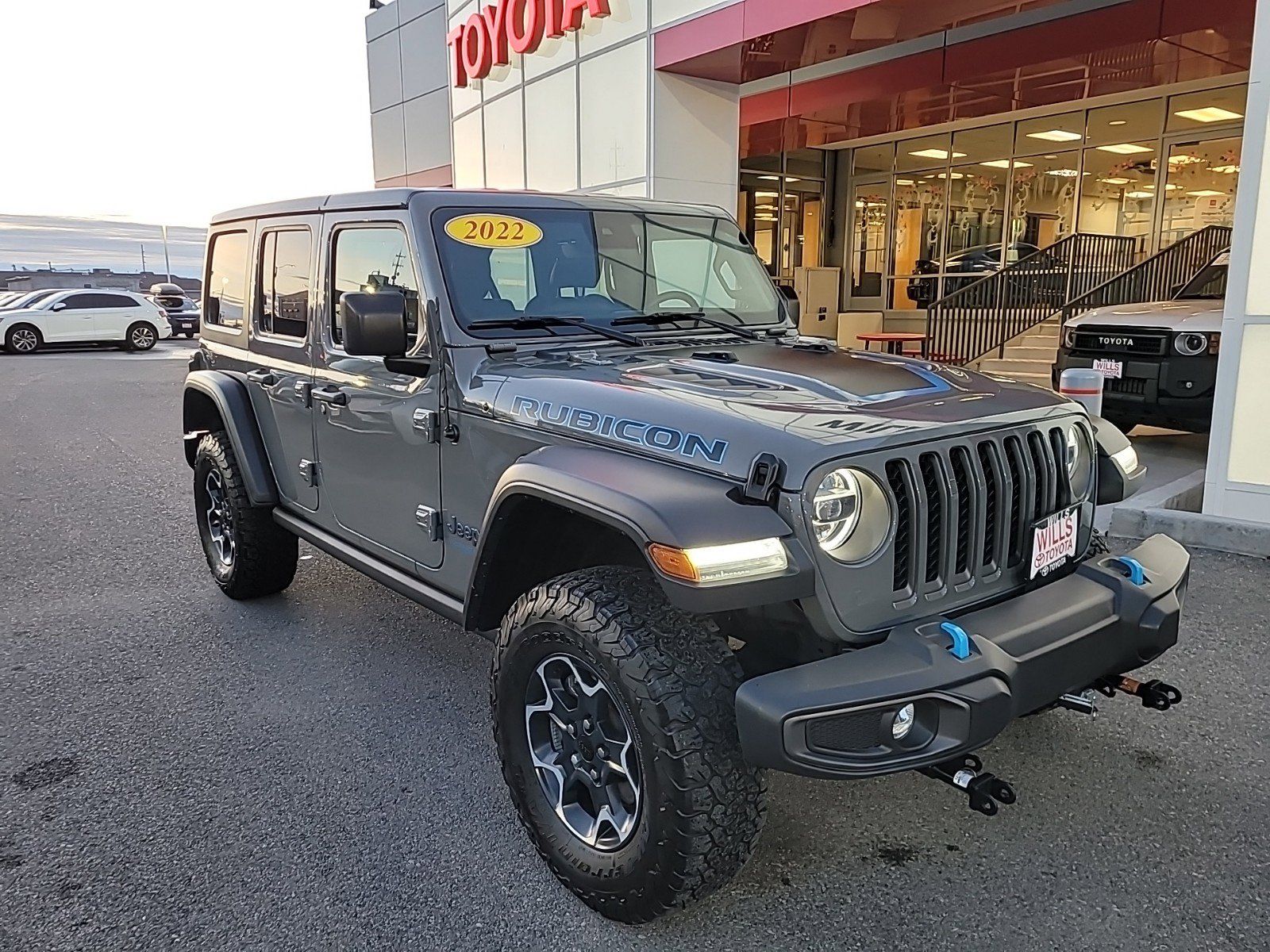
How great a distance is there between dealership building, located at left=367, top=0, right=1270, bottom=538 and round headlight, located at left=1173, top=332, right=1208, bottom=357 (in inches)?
52.7

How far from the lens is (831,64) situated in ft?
41.7

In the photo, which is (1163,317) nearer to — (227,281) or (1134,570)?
(1134,570)

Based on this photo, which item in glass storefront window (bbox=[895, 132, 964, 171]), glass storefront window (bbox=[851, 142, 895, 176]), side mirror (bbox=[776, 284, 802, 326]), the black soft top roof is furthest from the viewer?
glass storefront window (bbox=[851, 142, 895, 176])

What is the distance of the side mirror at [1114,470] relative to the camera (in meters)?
3.12

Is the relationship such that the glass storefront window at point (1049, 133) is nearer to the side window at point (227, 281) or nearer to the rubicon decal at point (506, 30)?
the rubicon decal at point (506, 30)

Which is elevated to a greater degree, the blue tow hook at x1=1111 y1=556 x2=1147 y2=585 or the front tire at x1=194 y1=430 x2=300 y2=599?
the blue tow hook at x1=1111 y1=556 x2=1147 y2=585

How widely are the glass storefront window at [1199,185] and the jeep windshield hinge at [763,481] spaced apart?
1442cm

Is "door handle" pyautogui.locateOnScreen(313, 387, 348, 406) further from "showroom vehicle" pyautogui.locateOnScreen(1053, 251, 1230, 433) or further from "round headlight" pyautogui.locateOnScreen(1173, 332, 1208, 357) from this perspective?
"round headlight" pyautogui.locateOnScreen(1173, 332, 1208, 357)

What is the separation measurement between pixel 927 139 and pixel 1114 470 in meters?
16.3

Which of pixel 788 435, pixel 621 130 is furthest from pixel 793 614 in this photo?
pixel 621 130

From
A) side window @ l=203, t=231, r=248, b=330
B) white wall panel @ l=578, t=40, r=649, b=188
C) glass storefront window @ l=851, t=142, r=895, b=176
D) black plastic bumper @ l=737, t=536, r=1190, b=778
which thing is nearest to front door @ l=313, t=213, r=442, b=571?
side window @ l=203, t=231, r=248, b=330

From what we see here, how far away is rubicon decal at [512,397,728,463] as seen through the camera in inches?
94.7

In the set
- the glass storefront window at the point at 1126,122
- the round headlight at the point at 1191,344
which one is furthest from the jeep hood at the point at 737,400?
the glass storefront window at the point at 1126,122

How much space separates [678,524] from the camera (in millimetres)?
2191
